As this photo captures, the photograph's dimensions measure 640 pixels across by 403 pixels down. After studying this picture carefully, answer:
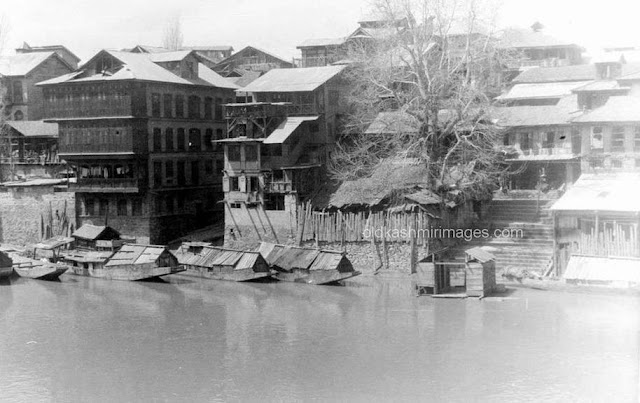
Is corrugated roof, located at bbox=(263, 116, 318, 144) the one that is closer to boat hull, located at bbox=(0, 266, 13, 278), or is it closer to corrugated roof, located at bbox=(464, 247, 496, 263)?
corrugated roof, located at bbox=(464, 247, 496, 263)

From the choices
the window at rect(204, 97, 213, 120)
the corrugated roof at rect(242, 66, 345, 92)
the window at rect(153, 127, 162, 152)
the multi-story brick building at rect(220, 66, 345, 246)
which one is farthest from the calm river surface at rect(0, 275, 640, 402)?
the window at rect(204, 97, 213, 120)

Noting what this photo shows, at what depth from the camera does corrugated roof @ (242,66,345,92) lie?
62.8 metres

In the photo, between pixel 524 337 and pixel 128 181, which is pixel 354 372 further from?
pixel 128 181

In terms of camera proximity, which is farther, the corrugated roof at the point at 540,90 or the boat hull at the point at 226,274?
the corrugated roof at the point at 540,90

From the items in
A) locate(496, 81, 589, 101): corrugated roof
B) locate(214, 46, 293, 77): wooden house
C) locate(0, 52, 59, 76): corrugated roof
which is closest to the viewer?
locate(496, 81, 589, 101): corrugated roof

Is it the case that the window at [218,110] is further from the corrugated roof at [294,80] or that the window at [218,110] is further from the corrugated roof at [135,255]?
the corrugated roof at [135,255]

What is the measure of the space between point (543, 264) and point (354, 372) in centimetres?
2012

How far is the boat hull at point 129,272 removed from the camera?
2151 inches

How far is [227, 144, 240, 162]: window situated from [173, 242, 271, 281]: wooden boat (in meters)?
7.28

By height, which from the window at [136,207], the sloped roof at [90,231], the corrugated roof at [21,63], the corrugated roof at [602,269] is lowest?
the corrugated roof at [602,269]

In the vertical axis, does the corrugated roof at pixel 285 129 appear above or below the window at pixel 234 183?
above

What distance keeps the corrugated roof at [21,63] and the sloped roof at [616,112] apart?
5247 centimetres

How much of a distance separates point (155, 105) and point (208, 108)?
648cm

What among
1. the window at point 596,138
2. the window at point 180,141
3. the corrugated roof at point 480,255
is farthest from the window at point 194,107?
the window at point 596,138
